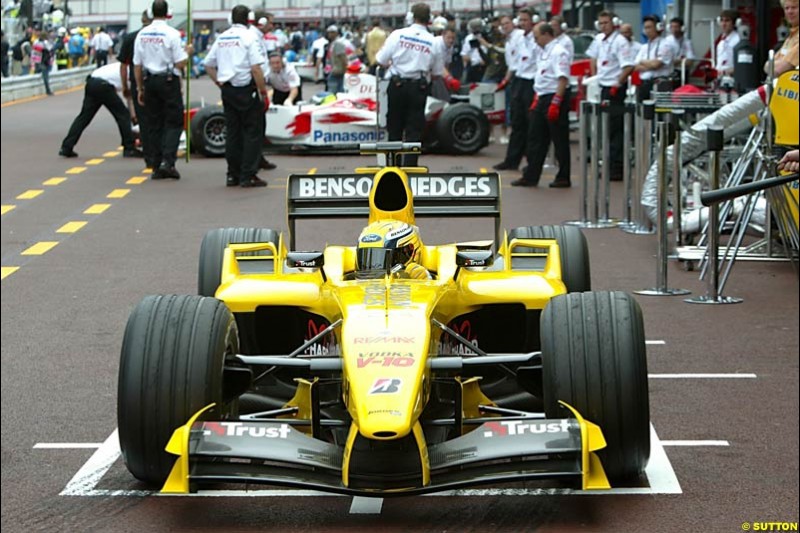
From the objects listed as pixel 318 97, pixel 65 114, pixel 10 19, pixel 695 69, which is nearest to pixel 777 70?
pixel 695 69

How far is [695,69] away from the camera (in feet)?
66.2

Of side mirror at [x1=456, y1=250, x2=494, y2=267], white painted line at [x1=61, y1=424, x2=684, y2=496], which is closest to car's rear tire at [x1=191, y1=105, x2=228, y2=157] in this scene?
side mirror at [x1=456, y1=250, x2=494, y2=267]

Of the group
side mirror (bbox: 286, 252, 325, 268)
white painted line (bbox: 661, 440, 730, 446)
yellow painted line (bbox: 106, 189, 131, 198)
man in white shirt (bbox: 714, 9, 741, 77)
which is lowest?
white painted line (bbox: 661, 440, 730, 446)

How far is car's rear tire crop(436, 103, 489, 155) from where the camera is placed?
816 inches

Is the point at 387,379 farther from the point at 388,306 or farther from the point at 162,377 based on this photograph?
the point at 162,377

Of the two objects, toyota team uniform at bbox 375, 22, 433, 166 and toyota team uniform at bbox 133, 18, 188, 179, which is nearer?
toyota team uniform at bbox 375, 22, 433, 166

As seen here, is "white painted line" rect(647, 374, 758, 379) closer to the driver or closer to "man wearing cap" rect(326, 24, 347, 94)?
the driver

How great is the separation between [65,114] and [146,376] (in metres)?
26.2

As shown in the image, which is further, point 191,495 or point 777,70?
point 777,70

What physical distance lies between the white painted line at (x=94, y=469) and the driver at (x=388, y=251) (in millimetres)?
1307

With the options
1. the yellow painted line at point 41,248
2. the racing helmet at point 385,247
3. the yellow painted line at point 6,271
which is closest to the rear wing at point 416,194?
the racing helmet at point 385,247

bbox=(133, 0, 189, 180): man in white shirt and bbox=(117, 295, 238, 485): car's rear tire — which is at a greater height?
bbox=(133, 0, 189, 180): man in white shirt

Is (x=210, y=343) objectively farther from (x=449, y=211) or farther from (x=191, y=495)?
(x=449, y=211)

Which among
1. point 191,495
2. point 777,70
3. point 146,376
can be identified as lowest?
point 191,495
